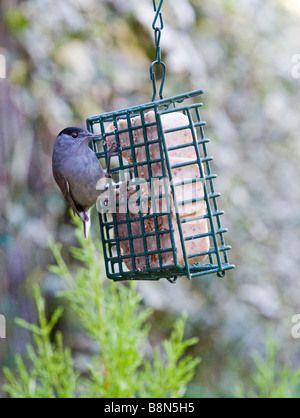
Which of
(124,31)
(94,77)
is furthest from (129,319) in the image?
(124,31)

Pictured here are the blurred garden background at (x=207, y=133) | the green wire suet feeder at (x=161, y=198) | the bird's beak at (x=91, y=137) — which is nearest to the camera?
the green wire suet feeder at (x=161, y=198)

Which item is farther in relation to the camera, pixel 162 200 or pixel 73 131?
pixel 73 131

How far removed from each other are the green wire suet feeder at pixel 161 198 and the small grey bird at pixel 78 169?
7.0 inches

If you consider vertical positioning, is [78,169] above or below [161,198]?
above

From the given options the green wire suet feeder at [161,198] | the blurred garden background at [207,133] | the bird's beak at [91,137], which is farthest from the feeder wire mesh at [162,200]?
the blurred garden background at [207,133]

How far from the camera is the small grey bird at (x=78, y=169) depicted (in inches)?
121

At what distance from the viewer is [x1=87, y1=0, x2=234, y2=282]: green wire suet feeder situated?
2703 millimetres

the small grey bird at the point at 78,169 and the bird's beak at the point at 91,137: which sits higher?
the bird's beak at the point at 91,137

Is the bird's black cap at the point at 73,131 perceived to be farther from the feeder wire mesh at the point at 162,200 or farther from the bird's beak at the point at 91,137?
the feeder wire mesh at the point at 162,200

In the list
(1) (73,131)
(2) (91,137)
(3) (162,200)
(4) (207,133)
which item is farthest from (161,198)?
(4) (207,133)

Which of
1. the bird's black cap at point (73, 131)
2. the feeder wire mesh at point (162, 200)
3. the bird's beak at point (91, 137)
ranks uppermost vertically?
the bird's black cap at point (73, 131)

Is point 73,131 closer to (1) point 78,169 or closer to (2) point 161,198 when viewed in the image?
(1) point 78,169

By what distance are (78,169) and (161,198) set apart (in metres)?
0.56

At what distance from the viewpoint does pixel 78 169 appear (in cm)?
311
